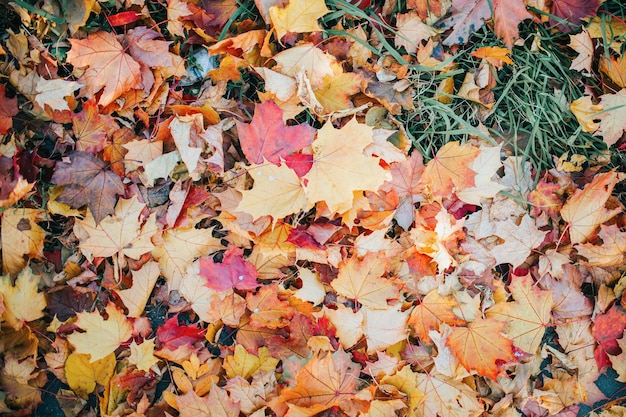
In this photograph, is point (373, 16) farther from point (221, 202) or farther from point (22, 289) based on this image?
point (22, 289)

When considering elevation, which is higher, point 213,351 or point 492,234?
point 492,234

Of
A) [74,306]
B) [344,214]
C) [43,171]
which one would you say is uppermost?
Result: [43,171]

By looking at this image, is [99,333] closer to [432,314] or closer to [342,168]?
[342,168]

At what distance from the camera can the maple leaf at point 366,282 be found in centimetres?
145

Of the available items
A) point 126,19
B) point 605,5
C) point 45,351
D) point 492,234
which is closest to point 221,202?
point 126,19

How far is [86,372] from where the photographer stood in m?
1.47

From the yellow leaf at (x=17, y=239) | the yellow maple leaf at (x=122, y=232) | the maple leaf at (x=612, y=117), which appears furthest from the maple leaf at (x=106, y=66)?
the maple leaf at (x=612, y=117)

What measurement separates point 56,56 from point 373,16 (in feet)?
3.53

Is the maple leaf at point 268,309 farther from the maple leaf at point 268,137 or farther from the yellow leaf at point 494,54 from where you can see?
the yellow leaf at point 494,54

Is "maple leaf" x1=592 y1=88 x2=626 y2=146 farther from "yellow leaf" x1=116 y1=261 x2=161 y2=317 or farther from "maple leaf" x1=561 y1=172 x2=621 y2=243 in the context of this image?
"yellow leaf" x1=116 y1=261 x2=161 y2=317

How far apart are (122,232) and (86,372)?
478mm

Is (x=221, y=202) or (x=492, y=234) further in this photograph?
(x=492, y=234)

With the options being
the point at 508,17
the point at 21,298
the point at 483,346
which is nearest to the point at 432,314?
the point at 483,346

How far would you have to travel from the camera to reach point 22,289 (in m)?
1.43
